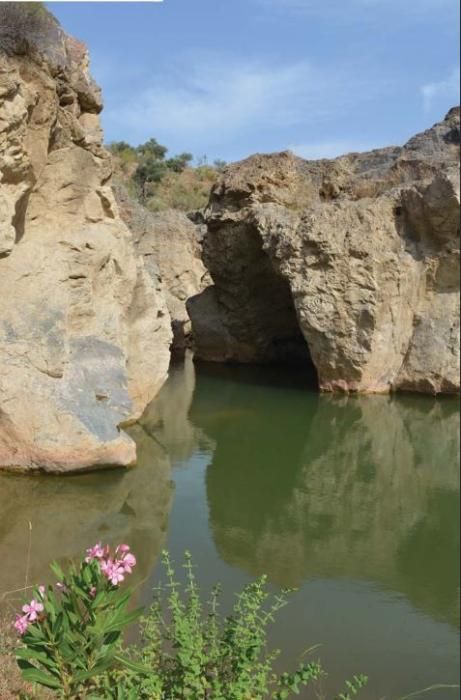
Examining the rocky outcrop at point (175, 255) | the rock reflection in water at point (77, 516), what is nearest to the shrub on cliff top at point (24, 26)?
the rock reflection in water at point (77, 516)

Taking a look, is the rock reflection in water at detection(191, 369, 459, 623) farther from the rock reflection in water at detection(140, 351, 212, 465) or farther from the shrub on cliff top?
the shrub on cliff top

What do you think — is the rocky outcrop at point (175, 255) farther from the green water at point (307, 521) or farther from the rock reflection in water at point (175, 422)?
the green water at point (307, 521)

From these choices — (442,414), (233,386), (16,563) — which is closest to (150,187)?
(233,386)

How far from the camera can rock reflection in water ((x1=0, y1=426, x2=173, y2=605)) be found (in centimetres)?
518

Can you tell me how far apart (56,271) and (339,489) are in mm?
4245

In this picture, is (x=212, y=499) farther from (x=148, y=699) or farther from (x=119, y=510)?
(x=148, y=699)

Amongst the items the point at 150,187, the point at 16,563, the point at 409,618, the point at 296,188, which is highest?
the point at 150,187

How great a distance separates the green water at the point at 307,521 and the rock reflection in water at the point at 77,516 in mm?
19

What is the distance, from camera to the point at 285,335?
64.4 feet

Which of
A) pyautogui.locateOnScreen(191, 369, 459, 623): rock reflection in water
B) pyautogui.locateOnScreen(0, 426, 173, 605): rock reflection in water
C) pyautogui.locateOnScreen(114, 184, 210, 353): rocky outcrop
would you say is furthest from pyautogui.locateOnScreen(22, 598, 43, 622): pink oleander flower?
pyautogui.locateOnScreen(114, 184, 210, 353): rocky outcrop

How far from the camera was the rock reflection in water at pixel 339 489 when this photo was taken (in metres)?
5.73

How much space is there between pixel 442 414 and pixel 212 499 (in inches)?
261

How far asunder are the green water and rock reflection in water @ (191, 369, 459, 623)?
2 centimetres

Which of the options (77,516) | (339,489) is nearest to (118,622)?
(77,516)
